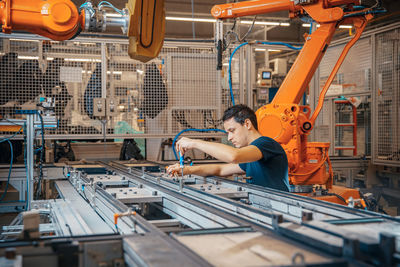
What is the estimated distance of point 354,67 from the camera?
7352 millimetres

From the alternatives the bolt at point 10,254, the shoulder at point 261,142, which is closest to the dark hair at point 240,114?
the shoulder at point 261,142

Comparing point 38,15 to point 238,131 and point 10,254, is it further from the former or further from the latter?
point 10,254

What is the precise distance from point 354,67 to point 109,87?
181 inches

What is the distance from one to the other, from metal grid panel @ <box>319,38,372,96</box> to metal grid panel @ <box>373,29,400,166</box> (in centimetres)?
47

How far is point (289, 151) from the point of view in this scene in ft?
13.6

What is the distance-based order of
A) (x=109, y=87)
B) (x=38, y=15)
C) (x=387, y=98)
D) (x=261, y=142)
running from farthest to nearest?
(x=387, y=98), (x=109, y=87), (x=261, y=142), (x=38, y=15)

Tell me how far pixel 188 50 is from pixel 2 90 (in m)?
2.58

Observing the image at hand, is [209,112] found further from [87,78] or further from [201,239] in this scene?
[201,239]

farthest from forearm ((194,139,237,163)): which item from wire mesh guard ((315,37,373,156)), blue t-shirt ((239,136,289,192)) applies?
wire mesh guard ((315,37,373,156))

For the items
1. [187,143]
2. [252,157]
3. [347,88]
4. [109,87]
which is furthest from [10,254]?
[347,88]

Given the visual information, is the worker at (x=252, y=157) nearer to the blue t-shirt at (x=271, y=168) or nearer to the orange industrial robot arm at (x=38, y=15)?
the blue t-shirt at (x=271, y=168)

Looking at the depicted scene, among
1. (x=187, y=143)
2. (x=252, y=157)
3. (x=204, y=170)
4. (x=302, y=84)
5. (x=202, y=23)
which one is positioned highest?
(x=202, y=23)

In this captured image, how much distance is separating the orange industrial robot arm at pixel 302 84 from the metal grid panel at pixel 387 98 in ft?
7.53

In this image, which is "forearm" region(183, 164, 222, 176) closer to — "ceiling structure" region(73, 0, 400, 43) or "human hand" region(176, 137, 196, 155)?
"human hand" region(176, 137, 196, 155)
